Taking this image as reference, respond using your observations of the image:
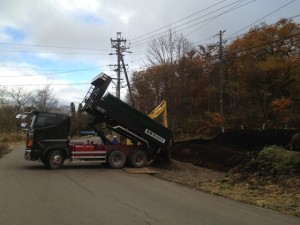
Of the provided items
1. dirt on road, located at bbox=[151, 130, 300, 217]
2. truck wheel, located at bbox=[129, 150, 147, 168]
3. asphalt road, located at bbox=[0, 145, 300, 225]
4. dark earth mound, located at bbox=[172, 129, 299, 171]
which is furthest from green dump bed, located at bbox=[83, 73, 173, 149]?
asphalt road, located at bbox=[0, 145, 300, 225]

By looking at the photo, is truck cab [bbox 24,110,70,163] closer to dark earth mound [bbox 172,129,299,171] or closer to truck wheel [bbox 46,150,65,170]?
truck wheel [bbox 46,150,65,170]

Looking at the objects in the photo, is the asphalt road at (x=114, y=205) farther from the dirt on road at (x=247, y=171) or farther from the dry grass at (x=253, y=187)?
the dirt on road at (x=247, y=171)

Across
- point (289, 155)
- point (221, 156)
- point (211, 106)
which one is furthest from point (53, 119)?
point (211, 106)

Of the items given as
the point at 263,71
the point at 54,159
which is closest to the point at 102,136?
the point at 54,159

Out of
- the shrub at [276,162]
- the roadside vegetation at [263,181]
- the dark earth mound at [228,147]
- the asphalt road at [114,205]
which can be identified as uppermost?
the dark earth mound at [228,147]

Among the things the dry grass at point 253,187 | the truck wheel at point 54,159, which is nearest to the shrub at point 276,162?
the dry grass at point 253,187

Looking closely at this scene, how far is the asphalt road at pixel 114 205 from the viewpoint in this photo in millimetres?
9078

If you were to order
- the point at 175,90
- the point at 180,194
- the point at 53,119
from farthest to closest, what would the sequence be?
the point at 175,90
the point at 53,119
the point at 180,194

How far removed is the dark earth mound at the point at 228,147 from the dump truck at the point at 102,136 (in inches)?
98.9

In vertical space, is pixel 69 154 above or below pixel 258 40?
below

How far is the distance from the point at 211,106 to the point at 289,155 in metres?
39.4

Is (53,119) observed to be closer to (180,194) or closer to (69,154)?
(69,154)

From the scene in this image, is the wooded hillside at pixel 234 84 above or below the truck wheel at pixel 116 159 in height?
above

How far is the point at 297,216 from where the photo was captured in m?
10.0
